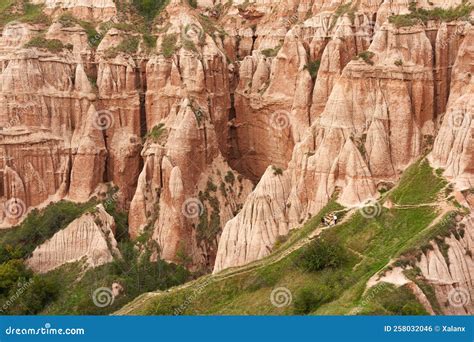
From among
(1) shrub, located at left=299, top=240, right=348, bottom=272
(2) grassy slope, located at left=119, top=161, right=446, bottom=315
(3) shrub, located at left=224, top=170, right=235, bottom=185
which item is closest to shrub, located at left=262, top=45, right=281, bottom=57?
(3) shrub, located at left=224, top=170, right=235, bottom=185

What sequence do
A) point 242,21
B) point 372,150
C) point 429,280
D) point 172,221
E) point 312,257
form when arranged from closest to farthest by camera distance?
point 429,280 → point 312,257 → point 372,150 → point 172,221 → point 242,21

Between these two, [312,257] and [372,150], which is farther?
[372,150]

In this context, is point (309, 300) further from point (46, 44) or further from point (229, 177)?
point (46, 44)

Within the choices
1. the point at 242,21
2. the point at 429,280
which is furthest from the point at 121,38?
the point at 429,280

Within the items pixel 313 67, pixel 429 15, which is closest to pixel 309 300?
pixel 429 15

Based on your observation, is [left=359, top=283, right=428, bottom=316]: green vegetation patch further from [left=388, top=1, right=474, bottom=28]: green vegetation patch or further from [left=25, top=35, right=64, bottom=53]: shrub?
[left=25, top=35, right=64, bottom=53]: shrub

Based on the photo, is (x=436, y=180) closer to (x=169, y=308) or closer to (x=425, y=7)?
(x=425, y=7)
